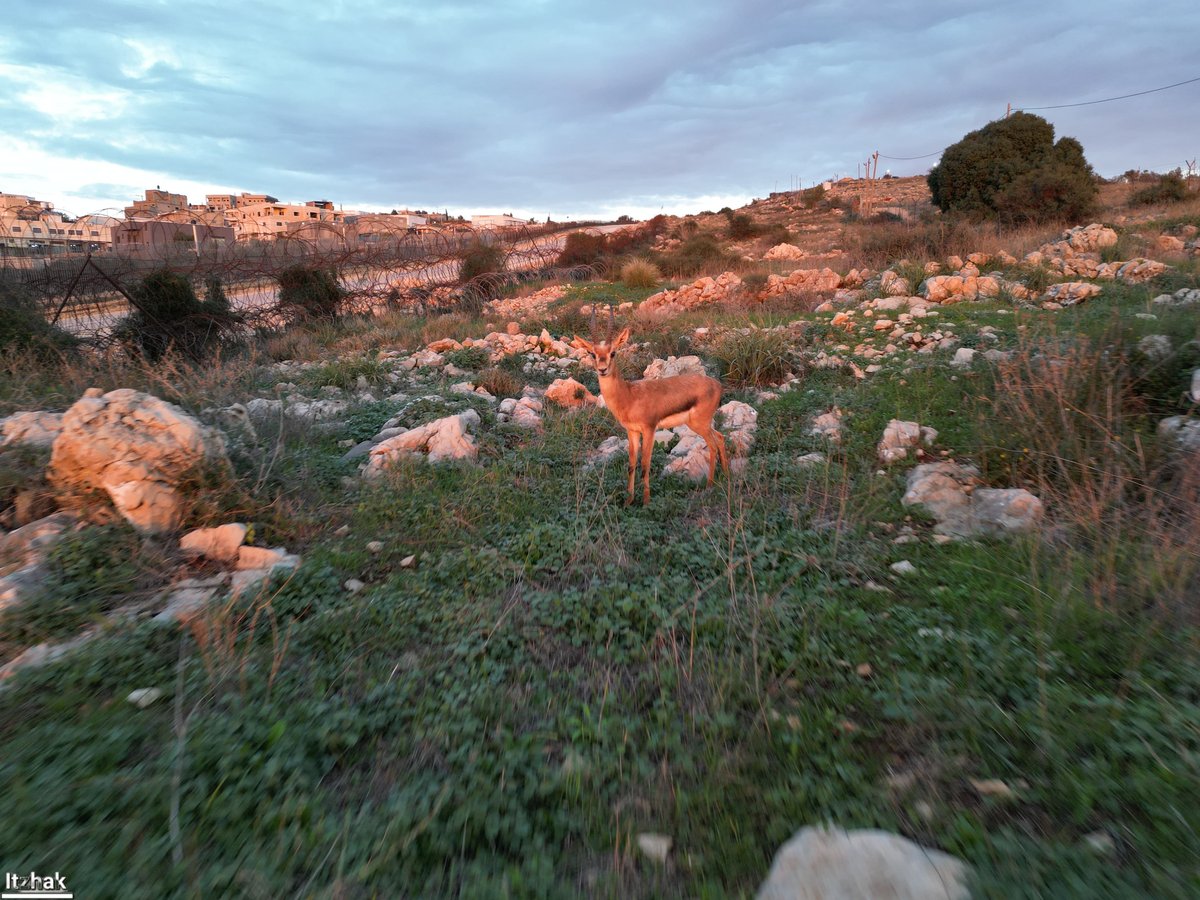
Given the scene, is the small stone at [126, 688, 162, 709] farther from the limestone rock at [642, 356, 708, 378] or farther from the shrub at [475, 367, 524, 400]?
the limestone rock at [642, 356, 708, 378]

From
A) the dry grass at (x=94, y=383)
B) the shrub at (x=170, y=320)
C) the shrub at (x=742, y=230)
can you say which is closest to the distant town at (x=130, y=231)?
the shrub at (x=170, y=320)

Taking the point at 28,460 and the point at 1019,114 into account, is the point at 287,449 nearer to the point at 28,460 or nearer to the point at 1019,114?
the point at 28,460

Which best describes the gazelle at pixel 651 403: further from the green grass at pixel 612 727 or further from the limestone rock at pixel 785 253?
the limestone rock at pixel 785 253

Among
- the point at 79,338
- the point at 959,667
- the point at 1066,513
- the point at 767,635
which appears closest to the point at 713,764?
the point at 767,635

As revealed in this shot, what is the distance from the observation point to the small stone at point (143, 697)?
9.15 ft

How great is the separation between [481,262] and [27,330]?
14.7 meters

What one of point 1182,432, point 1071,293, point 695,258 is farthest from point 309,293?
point 1071,293

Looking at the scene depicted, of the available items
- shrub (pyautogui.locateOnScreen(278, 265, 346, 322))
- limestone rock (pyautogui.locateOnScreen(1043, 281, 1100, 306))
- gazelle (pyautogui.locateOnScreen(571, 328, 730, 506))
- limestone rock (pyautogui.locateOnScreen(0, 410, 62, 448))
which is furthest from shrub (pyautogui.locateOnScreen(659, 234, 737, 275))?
limestone rock (pyautogui.locateOnScreen(0, 410, 62, 448))

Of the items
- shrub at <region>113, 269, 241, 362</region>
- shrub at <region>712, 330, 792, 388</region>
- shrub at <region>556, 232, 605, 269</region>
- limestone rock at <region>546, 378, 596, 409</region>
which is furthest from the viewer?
shrub at <region>556, 232, 605, 269</region>

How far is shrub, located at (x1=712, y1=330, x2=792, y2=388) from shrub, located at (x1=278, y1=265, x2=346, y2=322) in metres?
11.0

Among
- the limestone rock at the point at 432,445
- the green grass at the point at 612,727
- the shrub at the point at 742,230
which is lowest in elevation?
the green grass at the point at 612,727

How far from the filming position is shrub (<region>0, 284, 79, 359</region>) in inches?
325

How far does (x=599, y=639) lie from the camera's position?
11.3 feet

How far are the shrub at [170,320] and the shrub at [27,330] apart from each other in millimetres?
1214
